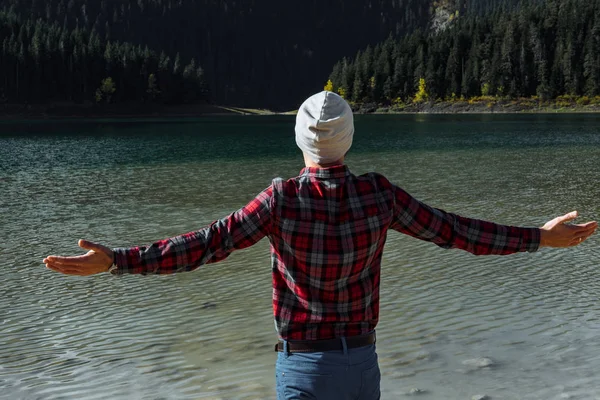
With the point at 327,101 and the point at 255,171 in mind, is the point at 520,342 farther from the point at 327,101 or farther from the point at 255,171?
the point at 255,171

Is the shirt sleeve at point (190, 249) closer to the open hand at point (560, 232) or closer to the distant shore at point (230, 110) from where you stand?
the open hand at point (560, 232)

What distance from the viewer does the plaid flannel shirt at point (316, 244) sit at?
309 cm

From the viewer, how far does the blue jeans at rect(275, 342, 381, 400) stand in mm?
3076

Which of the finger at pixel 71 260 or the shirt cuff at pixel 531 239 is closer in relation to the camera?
the finger at pixel 71 260

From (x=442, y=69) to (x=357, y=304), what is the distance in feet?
670

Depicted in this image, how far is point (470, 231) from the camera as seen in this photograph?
135 inches

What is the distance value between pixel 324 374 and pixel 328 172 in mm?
886

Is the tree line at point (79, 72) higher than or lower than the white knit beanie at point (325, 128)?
higher

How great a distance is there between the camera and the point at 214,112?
604 feet

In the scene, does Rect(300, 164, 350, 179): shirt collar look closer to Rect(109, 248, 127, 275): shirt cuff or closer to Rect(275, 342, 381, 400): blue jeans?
Rect(275, 342, 381, 400): blue jeans

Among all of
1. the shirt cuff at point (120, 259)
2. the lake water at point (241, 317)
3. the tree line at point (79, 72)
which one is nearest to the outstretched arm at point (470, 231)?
the shirt cuff at point (120, 259)

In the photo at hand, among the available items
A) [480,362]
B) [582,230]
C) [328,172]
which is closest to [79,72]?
[480,362]

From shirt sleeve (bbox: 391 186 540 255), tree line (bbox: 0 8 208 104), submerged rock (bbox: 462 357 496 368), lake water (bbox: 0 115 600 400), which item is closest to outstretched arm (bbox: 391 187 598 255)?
shirt sleeve (bbox: 391 186 540 255)

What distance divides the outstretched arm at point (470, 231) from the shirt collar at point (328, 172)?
0.28 meters
